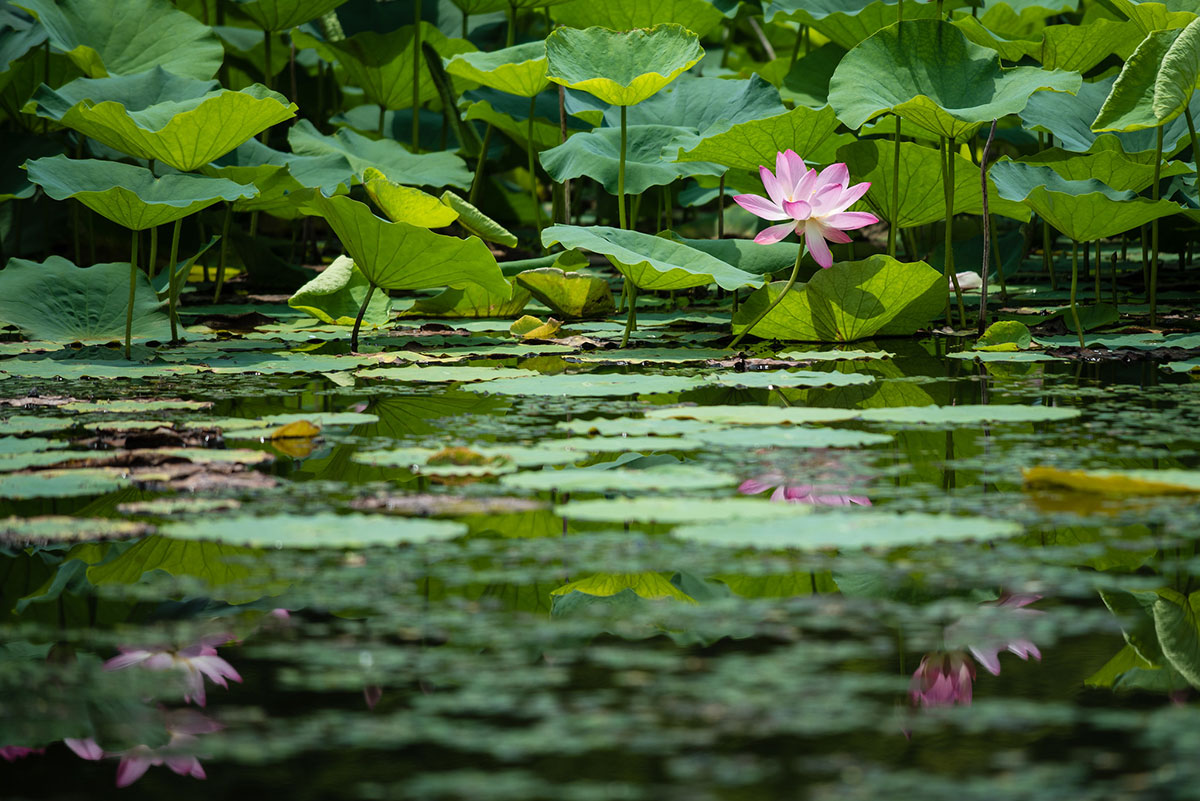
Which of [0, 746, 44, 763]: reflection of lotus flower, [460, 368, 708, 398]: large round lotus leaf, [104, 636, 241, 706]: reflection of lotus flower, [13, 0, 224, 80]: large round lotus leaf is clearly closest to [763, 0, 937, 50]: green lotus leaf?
[13, 0, 224, 80]: large round lotus leaf

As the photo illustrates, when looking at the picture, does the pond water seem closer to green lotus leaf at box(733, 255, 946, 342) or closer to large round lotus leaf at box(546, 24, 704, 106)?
green lotus leaf at box(733, 255, 946, 342)

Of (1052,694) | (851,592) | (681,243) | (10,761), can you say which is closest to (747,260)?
(681,243)

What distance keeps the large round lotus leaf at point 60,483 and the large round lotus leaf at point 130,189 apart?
3.69ft

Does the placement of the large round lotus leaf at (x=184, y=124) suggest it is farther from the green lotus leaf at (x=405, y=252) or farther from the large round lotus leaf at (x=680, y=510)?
the large round lotus leaf at (x=680, y=510)

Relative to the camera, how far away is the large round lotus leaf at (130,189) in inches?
94.0

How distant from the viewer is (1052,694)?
0.74 meters

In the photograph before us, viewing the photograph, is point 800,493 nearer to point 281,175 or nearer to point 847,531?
point 847,531

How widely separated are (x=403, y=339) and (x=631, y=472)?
176cm

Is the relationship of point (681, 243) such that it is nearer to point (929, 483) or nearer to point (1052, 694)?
point (929, 483)

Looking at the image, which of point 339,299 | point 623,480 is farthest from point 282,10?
point 623,480

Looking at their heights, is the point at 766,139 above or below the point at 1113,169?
above

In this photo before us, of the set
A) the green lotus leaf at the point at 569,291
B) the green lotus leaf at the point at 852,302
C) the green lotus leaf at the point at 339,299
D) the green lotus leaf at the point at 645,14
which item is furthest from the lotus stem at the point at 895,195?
the green lotus leaf at the point at 339,299

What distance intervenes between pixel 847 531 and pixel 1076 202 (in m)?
1.66

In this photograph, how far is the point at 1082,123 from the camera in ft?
9.93
